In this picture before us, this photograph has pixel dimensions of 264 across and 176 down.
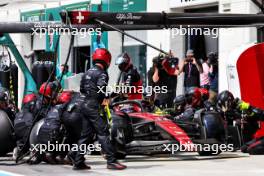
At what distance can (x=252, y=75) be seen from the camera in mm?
14133

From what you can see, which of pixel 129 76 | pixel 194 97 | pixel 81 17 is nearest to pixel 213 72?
pixel 129 76

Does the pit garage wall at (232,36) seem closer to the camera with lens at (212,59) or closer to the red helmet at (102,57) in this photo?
the camera with lens at (212,59)

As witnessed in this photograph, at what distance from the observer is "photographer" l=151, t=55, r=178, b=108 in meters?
18.4

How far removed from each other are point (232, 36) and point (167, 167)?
8521 mm

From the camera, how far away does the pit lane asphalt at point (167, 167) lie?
11438 millimetres

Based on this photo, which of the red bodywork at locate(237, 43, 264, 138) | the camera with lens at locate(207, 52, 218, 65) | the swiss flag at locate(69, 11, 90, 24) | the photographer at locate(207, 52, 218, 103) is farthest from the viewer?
the camera with lens at locate(207, 52, 218, 65)

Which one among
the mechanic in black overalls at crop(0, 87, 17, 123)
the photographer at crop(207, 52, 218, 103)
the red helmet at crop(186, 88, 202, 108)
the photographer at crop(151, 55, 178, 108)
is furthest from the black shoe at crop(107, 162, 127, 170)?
the photographer at crop(207, 52, 218, 103)

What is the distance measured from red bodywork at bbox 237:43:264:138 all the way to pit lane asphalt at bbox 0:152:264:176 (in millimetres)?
1036

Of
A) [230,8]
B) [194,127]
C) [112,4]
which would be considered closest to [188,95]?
[194,127]

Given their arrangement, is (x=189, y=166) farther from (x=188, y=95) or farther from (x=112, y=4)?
(x=112, y=4)

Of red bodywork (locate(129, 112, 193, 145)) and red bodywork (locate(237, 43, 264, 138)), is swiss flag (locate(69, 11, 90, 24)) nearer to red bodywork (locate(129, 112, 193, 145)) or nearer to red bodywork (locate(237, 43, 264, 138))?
red bodywork (locate(129, 112, 193, 145))

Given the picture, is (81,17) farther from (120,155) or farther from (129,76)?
(129,76)

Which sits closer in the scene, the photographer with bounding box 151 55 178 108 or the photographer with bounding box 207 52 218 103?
the photographer with bounding box 151 55 178 108

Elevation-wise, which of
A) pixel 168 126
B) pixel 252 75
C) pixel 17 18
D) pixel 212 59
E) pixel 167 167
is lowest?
pixel 167 167
